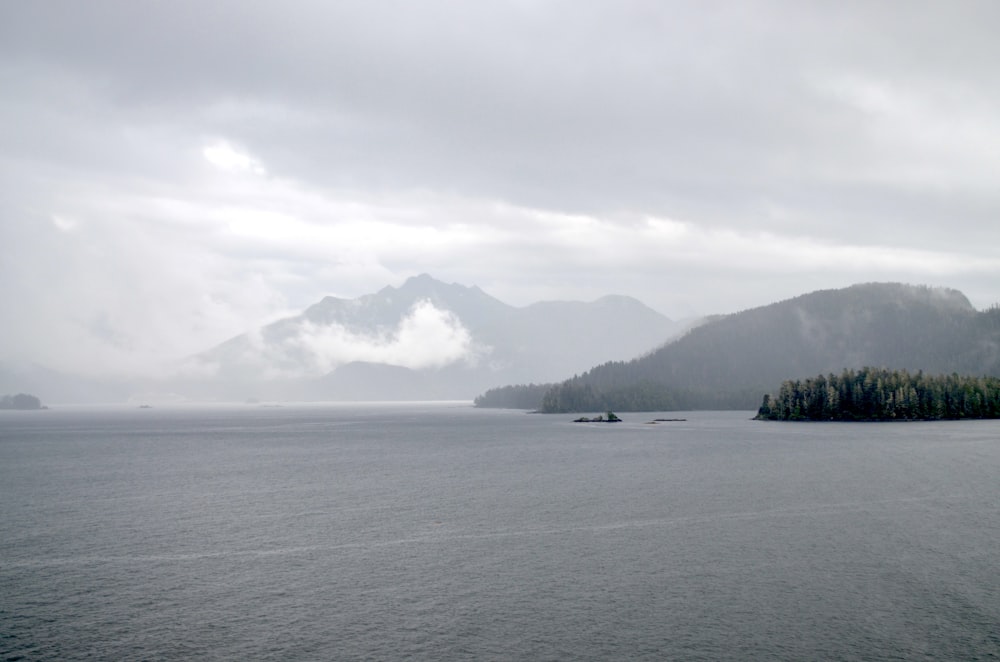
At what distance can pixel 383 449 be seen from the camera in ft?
640

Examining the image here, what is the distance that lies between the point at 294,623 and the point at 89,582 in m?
21.4

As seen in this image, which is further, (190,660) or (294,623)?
(294,623)

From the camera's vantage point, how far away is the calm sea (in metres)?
41.8

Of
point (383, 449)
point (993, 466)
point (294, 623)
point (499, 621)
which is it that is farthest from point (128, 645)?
point (383, 449)

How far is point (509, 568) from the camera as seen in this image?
58.8 meters

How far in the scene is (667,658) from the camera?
38750mm

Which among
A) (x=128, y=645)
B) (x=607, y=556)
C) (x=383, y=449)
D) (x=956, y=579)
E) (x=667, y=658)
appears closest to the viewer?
(x=667, y=658)

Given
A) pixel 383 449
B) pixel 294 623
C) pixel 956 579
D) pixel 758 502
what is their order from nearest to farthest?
pixel 294 623, pixel 956 579, pixel 758 502, pixel 383 449

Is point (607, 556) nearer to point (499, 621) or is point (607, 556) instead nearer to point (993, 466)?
point (499, 621)

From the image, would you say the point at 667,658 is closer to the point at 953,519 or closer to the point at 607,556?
the point at 607,556

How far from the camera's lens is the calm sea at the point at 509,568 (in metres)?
41.8

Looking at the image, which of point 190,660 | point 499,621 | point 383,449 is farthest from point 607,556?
point 383,449

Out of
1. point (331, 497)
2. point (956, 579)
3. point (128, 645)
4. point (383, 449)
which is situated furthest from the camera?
point (383, 449)

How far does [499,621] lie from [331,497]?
6081cm
